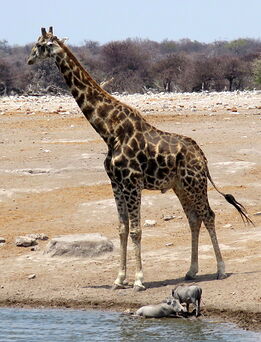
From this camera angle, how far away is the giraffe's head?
12.1m

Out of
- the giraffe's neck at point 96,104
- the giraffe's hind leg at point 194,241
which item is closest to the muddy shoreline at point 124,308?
the giraffe's hind leg at point 194,241

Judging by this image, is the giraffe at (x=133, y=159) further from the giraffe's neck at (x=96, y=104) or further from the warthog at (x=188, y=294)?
the warthog at (x=188, y=294)

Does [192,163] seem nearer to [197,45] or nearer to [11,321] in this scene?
[11,321]

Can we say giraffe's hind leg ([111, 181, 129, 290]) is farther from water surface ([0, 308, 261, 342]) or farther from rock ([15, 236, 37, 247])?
rock ([15, 236, 37, 247])

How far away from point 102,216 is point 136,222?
420 centimetres

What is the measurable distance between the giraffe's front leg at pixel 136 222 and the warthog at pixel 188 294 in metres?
0.95

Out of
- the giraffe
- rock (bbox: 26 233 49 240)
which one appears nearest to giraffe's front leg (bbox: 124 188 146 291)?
the giraffe

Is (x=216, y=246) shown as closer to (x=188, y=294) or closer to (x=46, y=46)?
(x=188, y=294)

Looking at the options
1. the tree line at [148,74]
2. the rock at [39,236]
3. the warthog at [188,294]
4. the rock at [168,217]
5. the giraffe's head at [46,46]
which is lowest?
the tree line at [148,74]

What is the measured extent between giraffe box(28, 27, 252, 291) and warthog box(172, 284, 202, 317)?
3.33ft

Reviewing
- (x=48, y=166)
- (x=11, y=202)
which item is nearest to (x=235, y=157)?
(x=48, y=166)

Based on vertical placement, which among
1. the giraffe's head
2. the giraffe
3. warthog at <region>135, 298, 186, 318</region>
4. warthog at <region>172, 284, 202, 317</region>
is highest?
the giraffe's head

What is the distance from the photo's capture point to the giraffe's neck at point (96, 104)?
39.4 feet

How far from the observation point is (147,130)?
12.1m
